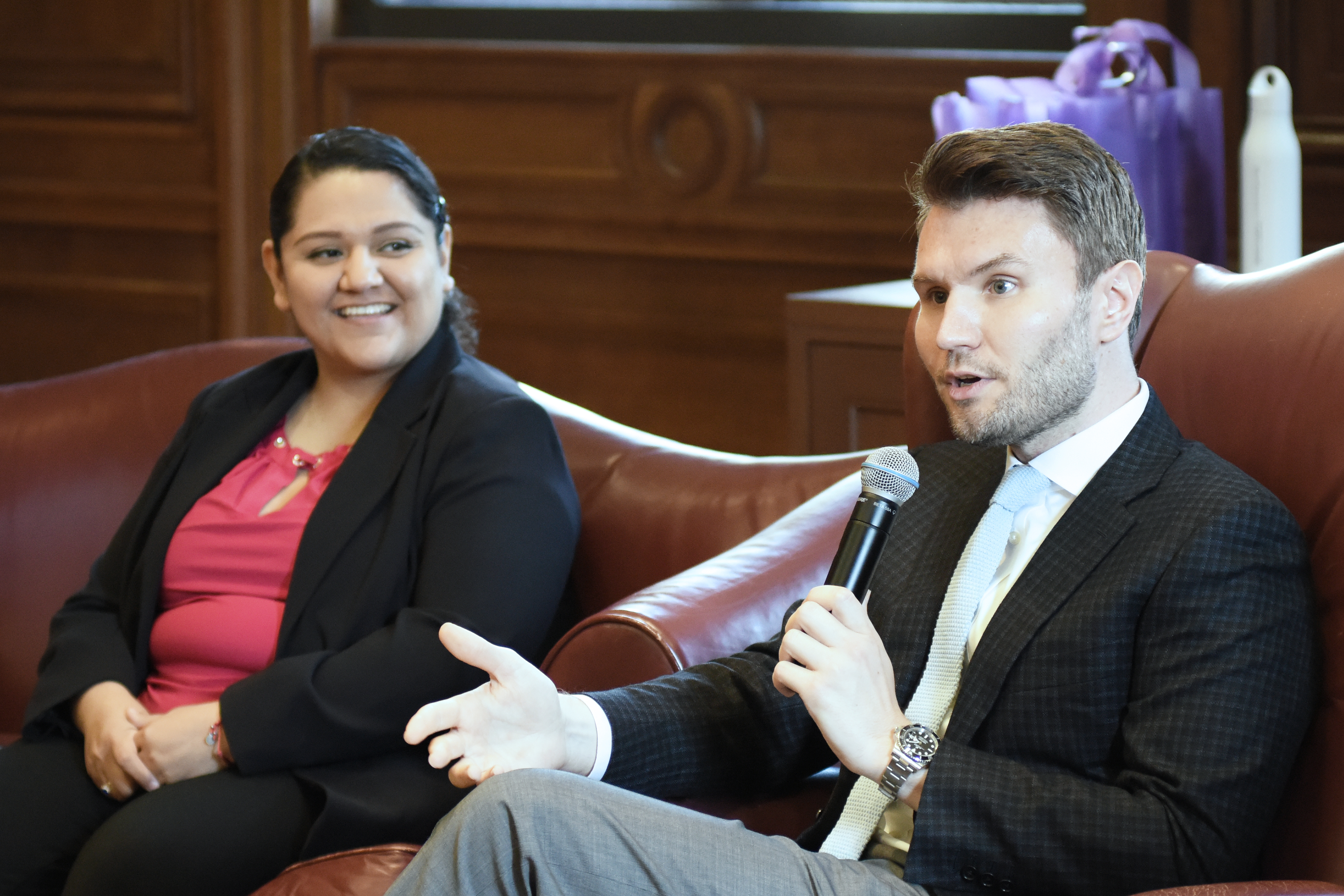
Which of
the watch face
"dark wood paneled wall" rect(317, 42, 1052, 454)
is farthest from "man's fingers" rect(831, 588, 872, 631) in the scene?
"dark wood paneled wall" rect(317, 42, 1052, 454)

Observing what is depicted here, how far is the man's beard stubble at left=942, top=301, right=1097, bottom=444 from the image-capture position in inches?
55.9

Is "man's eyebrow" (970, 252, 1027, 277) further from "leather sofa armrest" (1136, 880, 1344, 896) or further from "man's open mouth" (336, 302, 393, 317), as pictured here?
"man's open mouth" (336, 302, 393, 317)

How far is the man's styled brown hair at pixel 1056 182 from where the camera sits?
141 centimetres

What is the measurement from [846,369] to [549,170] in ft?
4.13

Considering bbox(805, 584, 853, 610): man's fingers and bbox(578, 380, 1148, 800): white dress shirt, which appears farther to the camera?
bbox(578, 380, 1148, 800): white dress shirt

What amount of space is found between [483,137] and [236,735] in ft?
7.20

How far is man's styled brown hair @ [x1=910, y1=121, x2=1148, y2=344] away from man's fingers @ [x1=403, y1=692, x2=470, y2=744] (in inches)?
24.7

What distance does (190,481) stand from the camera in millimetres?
2115

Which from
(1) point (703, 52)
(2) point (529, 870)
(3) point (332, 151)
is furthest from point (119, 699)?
(1) point (703, 52)

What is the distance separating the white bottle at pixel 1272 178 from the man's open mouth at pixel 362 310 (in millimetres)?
1304

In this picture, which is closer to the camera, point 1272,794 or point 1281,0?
point 1272,794

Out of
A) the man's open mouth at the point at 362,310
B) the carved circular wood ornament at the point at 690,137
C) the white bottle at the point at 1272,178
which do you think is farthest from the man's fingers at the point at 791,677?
the carved circular wood ornament at the point at 690,137

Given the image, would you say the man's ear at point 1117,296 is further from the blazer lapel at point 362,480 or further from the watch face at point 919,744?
the blazer lapel at point 362,480

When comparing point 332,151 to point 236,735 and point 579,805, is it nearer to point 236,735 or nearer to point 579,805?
point 236,735
